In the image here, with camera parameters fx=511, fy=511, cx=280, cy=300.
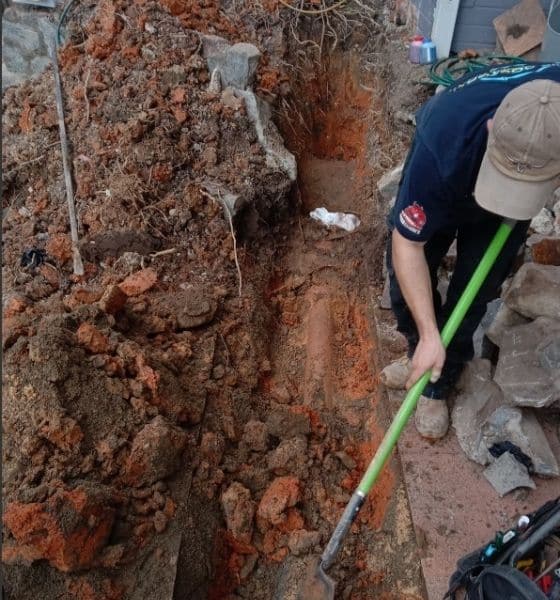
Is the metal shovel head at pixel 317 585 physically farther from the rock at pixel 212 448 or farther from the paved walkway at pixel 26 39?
the paved walkway at pixel 26 39

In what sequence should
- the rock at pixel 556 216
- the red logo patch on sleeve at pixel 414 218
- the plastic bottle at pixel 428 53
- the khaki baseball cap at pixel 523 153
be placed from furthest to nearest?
the plastic bottle at pixel 428 53
the rock at pixel 556 216
the red logo patch on sleeve at pixel 414 218
the khaki baseball cap at pixel 523 153

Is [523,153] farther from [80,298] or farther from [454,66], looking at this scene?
[454,66]

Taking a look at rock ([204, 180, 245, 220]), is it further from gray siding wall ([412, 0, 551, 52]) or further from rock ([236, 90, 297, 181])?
gray siding wall ([412, 0, 551, 52])

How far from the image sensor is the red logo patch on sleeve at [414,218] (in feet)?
5.73

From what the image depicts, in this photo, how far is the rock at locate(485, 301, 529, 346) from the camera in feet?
9.11

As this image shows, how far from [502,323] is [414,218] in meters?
1.38

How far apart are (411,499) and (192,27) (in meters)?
4.01

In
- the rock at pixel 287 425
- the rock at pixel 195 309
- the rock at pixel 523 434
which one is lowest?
the rock at pixel 287 425

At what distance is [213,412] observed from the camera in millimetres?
2639

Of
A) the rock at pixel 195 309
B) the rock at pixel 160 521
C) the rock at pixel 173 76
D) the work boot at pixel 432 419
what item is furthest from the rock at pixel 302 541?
the rock at pixel 173 76

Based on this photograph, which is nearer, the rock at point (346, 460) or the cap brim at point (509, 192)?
the cap brim at point (509, 192)

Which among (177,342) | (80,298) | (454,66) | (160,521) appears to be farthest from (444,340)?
(454,66)

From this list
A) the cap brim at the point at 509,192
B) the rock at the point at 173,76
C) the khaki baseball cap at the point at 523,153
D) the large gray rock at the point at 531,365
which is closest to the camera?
the khaki baseball cap at the point at 523,153

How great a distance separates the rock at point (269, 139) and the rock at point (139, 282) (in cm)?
134
